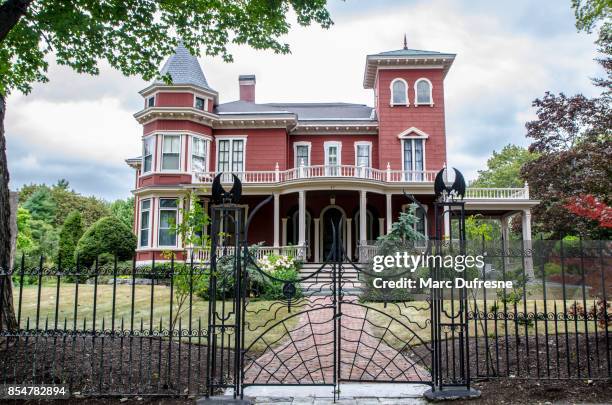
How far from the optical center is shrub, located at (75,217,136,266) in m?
18.5

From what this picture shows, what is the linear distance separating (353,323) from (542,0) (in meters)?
7.94

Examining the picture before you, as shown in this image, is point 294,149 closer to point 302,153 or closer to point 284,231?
point 302,153

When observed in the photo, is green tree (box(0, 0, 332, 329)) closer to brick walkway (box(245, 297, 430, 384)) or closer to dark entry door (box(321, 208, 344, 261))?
brick walkway (box(245, 297, 430, 384))

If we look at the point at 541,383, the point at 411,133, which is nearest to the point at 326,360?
the point at 541,383

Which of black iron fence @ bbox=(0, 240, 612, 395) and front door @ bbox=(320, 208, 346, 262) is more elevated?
front door @ bbox=(320, 208, 346, 262)

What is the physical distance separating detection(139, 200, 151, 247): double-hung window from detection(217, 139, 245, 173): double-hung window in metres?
3.81

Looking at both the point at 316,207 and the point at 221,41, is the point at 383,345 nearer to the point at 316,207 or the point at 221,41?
the point at 221,41

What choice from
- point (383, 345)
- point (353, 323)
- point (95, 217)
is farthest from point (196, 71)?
point (95, 217)

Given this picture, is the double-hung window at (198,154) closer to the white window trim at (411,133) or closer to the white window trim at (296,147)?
the white window trim at (296,147)

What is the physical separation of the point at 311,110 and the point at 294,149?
3.43 metres

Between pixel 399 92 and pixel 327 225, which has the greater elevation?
pixel 399 92

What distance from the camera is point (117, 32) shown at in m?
8.09

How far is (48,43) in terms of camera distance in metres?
7.70

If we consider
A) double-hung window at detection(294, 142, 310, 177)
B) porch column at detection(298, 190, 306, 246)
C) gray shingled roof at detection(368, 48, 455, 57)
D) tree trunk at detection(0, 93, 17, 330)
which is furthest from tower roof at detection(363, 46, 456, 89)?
tree trunk at detection(0, 93, 17, 330)
